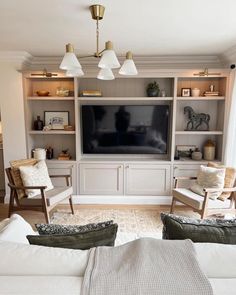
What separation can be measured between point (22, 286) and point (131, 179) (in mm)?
3112

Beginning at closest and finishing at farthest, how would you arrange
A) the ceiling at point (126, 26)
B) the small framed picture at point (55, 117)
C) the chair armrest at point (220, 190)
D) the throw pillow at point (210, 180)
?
the ceiling at point (126, 26) → the chair armrest at point (220, 190) → the throw pillow at point (210, 180) → the small framed picture at point (55, 117)

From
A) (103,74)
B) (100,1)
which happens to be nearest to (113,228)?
(103,74)

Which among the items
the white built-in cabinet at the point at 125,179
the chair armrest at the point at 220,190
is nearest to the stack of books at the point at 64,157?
the white built-in cabinet at the point at 125,179

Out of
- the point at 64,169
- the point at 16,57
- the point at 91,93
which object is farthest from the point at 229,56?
the point at 16,57

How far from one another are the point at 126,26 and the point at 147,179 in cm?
238

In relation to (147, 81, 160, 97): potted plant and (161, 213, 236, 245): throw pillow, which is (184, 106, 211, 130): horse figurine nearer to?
(147, 81, 160, 97): potted plant

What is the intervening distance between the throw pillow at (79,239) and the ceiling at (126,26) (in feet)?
5.92

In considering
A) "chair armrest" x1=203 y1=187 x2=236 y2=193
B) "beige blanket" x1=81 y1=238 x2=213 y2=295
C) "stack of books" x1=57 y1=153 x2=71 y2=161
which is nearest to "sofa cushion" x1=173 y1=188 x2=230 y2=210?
"chair armrest" x1=203 y1=187 x2=236 y2=193

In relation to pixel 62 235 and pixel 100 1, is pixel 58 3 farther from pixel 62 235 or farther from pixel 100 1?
pixel 62 235

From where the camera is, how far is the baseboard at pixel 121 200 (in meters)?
4.11

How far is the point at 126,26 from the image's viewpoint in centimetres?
262

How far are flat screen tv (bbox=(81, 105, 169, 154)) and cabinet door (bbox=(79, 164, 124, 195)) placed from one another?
0.29m

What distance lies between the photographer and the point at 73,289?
999mm

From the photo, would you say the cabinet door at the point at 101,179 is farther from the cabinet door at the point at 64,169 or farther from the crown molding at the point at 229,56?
the crown molding at the point at 229,56
